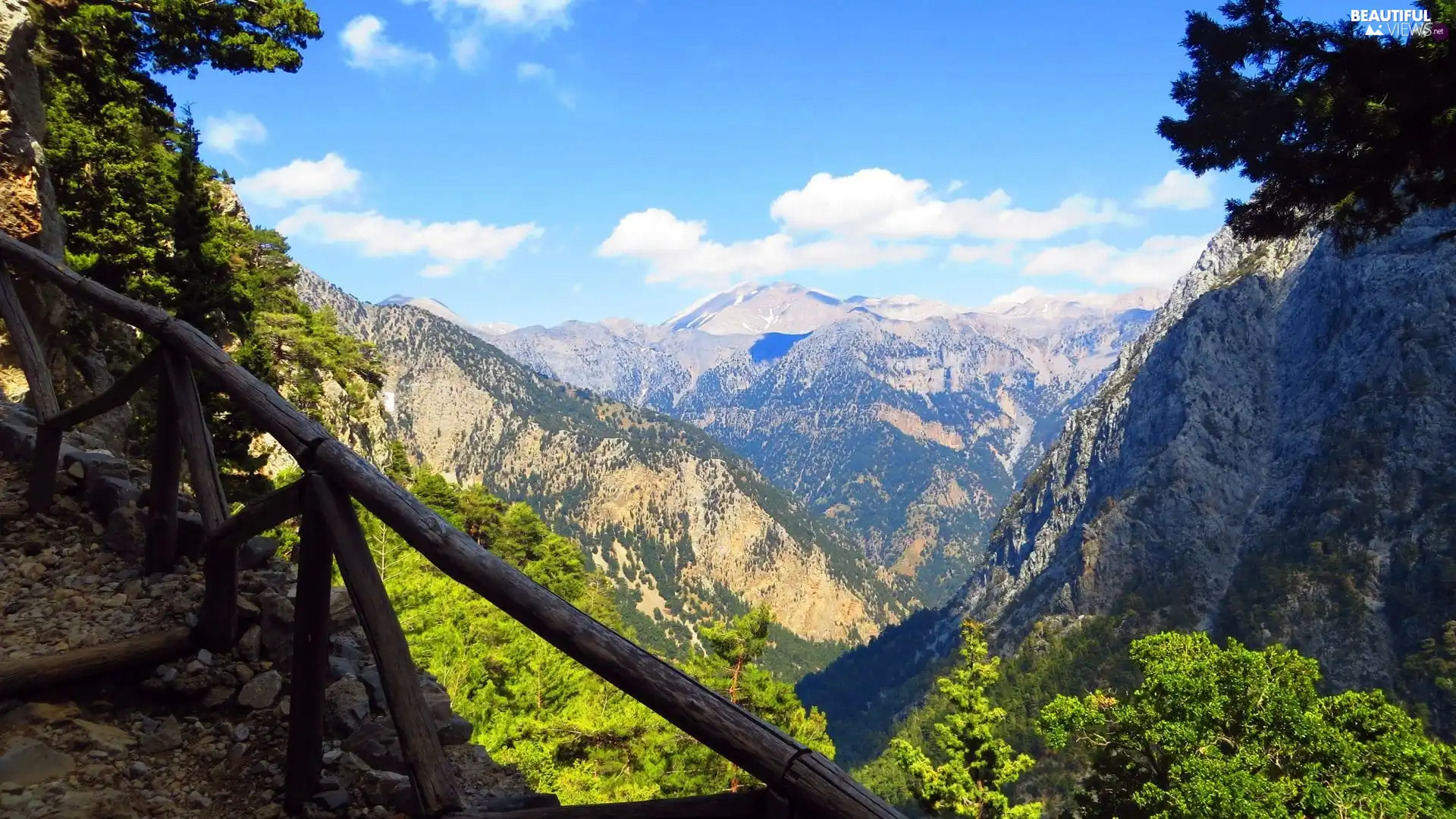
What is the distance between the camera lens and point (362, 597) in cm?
337

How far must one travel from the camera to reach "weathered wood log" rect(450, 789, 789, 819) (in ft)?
8.04

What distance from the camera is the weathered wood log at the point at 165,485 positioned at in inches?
217

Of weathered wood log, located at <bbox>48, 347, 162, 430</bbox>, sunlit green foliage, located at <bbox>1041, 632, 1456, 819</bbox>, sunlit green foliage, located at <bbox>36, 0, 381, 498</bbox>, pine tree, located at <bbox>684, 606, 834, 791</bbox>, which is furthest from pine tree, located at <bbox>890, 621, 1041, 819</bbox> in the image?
A: weathered wood log, located at <bbox>48, 347, 162, 430</bbox>

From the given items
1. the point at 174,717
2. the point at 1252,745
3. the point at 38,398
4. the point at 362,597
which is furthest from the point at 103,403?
the point at 1252,745

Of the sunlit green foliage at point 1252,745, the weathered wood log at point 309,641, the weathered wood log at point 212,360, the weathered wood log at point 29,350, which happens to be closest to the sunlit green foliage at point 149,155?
the weathered wood log at point 29,350

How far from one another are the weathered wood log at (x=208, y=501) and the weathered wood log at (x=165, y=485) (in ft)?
0.23

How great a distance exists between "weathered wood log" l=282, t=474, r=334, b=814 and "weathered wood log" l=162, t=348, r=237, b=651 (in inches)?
52.5

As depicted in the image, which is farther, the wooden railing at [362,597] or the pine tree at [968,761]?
the pine tree at [968,761]

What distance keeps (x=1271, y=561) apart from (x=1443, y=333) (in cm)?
6028

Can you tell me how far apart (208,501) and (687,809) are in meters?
4.67

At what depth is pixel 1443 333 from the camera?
516ft

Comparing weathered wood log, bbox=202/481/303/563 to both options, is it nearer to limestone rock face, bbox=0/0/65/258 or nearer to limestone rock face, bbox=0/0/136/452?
limestone rock face, bbox=0/0/136/452

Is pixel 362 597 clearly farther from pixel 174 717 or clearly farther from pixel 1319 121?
pixel 1319 121

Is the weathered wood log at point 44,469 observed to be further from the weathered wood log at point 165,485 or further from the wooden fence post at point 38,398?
the weathered wood log at point 165,485
